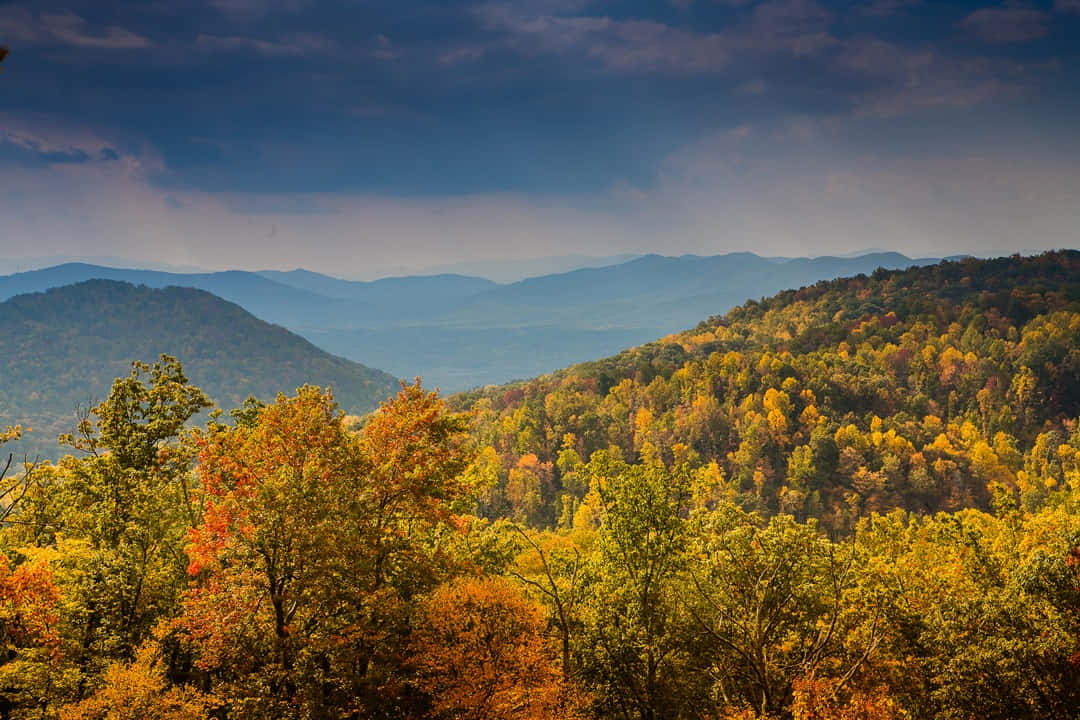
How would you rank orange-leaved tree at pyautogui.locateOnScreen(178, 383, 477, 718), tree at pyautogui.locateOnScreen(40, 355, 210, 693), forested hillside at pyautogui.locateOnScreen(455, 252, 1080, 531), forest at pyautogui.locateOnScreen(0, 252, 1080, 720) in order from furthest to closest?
forested hillside at pyautogui.locateOnScreen(455, 252, 1080, 531), tree at pyautogui.locateOnScreen(40, 355, 210, 693), orange-leaved tree at pyautogui.locateOnScreen(178, 383, 477, 718), forest at pyautogui.locateOnScreen(0, 252, 1080, 720)

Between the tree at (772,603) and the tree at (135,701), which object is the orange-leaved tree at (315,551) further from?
the tree at (772,603)

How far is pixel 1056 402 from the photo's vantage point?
509 feet

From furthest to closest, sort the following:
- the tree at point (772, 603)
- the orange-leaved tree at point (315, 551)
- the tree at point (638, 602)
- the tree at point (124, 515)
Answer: the tree at point (638, 602) → the tree at point (124, 515) → the tree at point (772, 603) → the orange-leaved tree at point (315, 551)

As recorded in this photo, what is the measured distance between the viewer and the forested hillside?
407 ft

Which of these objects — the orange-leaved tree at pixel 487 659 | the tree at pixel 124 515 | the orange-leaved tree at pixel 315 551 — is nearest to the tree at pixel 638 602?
the orange-leaved tree at pixel 487 659

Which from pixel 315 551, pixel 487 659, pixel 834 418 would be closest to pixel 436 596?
pixel 487 659

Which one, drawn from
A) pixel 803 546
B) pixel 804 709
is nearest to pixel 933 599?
pixel 803 546

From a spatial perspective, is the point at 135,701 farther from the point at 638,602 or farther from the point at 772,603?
the point at 772,603

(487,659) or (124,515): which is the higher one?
(124,515)

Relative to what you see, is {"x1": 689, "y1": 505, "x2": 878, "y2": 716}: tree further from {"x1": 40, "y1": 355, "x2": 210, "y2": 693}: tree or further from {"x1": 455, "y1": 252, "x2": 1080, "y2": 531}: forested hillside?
{"x1": 455, "y1": 252, "x2": 1080, "y2": 531}: forested hillside

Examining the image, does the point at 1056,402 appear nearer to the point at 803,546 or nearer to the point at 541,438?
the point at 541,438

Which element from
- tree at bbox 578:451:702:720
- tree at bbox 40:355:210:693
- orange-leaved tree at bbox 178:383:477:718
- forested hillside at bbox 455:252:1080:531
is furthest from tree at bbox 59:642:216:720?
forested hillside at bbox 455:252:1080:531

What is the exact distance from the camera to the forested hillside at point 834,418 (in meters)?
124

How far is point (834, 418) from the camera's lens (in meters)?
149
